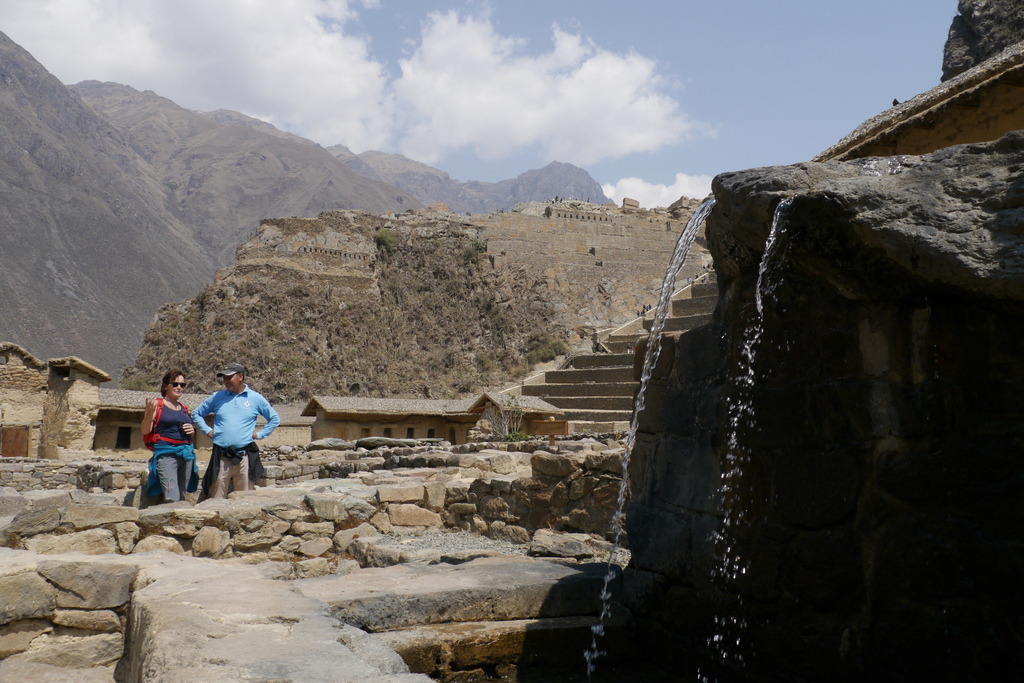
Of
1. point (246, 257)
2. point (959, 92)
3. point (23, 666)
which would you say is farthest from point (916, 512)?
point (246, 257)

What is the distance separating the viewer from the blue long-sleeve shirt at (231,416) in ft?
18.9

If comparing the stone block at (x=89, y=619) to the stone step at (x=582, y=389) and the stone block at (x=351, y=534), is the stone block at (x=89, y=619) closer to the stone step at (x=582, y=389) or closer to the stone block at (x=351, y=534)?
the stone block at (x=351, y=534)

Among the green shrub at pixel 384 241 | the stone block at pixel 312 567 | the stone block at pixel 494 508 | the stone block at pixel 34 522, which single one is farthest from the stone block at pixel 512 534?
the green shrub at pixel 384 241

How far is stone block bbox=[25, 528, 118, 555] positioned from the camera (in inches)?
182

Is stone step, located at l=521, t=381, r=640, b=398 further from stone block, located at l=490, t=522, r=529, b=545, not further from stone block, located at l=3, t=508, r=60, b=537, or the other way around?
stone block, located at l=3, t=508, r=60, b=537

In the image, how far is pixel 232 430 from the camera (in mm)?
5777

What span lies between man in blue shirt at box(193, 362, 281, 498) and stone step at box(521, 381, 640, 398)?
612 inches

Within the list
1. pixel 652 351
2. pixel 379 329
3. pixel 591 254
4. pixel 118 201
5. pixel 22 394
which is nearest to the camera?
pixel 652 351

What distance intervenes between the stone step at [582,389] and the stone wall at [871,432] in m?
17.8

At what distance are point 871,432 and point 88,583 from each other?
3485mm

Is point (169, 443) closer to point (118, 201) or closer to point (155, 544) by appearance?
point (155, 544)

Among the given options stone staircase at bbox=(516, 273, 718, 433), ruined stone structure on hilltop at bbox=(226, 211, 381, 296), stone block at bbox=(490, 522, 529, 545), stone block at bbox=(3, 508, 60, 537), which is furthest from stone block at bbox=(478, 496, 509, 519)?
ruined stone structure on hilltop at bbox=(226, 211, 381, 296)

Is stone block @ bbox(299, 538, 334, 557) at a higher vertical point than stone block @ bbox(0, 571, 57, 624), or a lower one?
lower

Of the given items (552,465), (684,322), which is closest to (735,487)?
(552,465)
